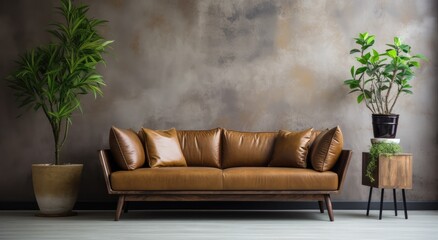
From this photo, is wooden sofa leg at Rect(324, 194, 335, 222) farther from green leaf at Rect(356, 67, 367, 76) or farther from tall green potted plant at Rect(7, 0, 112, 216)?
tall green potted plant at Rect(7, 0, 112, 216)

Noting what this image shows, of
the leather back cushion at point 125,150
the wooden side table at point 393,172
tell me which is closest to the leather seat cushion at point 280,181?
the wooden side table at point 393,172

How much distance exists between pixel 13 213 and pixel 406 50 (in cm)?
446

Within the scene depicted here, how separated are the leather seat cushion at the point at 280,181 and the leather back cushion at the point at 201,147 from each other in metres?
0.71

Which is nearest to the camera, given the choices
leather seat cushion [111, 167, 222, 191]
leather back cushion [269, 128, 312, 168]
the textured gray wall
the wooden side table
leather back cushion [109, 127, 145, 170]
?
leather seat cushion [111, 167, 222, 191]

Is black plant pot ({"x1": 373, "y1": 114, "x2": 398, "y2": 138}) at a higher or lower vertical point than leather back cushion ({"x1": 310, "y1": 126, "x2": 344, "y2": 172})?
higher

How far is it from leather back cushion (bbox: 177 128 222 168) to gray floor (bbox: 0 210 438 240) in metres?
0.55

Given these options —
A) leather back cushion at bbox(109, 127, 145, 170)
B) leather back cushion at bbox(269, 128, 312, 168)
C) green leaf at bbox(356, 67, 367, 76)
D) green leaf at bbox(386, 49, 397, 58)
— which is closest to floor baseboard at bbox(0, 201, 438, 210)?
leather back cushion at bbox(269, 128, 312, 168)

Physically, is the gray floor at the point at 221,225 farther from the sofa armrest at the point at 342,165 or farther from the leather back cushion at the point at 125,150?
the leather back cushion at the point at 125,150

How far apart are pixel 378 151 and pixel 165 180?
2148mm

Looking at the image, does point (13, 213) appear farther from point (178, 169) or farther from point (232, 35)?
point (232, 35)

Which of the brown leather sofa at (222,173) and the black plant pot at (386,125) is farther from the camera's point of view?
the black plant pot at (386,125)

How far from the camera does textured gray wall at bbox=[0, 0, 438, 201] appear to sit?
6945mm

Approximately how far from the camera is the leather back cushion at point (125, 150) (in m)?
5.96

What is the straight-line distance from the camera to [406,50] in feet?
21.0
